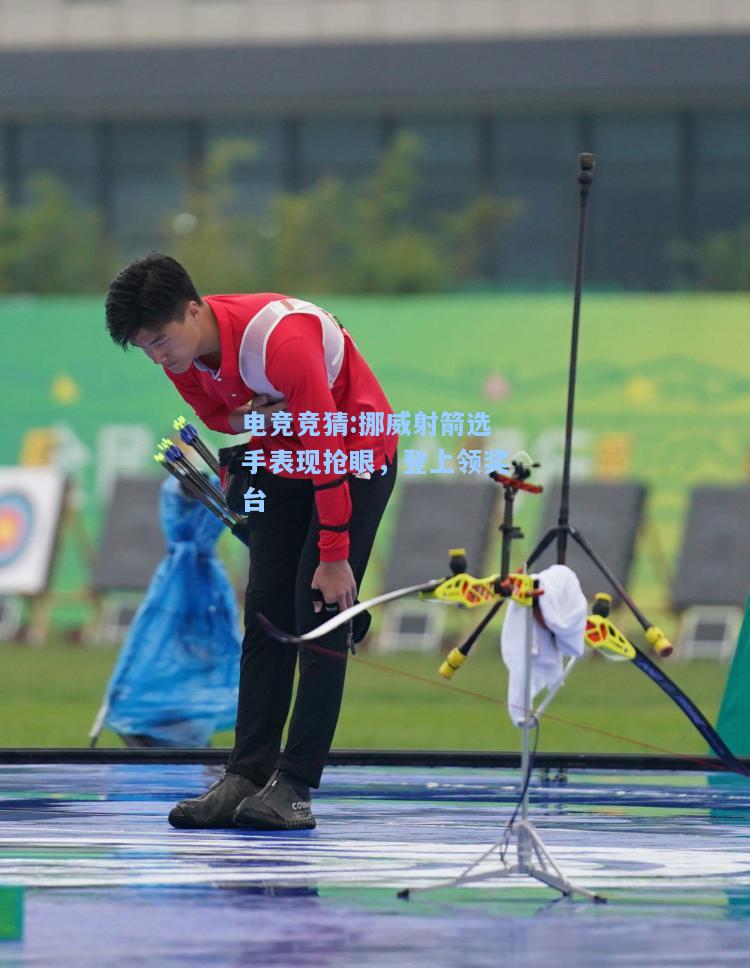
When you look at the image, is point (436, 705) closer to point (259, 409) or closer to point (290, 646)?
point (290, 646)

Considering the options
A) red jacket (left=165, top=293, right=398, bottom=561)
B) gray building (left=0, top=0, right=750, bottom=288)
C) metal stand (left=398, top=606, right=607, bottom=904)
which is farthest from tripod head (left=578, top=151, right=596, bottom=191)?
gray building (left=0, top=0, right=750, bottom=288)

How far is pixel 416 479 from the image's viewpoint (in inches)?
573

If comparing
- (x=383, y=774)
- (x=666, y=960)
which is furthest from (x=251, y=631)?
(x=666, y=960)

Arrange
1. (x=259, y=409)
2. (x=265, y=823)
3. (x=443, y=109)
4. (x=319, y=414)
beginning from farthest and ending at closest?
(x=443, y=109)
(x=265, y=823)
(x=259, y=409)
(x=319, y=414)

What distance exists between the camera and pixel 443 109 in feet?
78.9

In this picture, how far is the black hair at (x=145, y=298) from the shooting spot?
14.4 feet

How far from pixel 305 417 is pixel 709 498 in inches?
387

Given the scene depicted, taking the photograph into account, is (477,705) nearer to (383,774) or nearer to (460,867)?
(383,774)

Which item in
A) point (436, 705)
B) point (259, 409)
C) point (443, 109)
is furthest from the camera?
point (443, 109)

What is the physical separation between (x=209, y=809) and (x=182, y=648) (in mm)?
2219

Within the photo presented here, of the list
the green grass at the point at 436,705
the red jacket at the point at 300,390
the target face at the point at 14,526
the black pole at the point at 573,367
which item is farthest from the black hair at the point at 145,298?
the target face at the point at 14,526

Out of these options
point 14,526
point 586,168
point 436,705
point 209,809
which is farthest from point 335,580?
point 14,526

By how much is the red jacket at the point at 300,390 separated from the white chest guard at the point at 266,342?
19 mm

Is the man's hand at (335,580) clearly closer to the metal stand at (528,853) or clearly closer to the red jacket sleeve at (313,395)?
the red jacket sleeve at (313,395)
